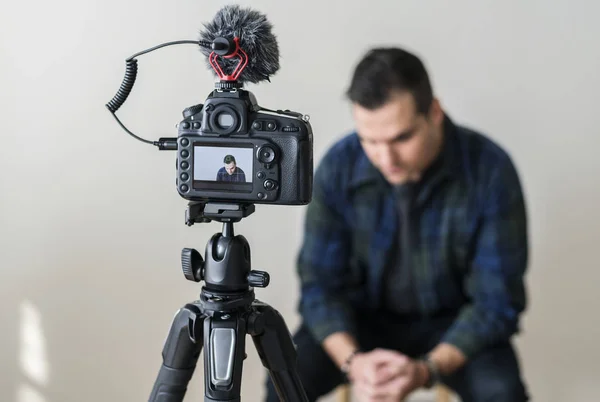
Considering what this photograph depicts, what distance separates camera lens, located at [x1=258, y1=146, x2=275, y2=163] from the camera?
2.78 ft

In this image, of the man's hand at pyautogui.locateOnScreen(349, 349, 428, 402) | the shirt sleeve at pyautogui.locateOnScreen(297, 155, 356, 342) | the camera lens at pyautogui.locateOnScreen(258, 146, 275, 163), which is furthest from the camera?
A: the shirt sleeve at pyautogui.locateOnScreen(297, 155, 356, 342)

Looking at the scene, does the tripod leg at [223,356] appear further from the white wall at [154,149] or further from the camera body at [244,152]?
the white wall at [154,149]

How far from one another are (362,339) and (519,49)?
963 mm

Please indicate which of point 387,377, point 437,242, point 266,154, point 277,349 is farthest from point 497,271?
point 266,154

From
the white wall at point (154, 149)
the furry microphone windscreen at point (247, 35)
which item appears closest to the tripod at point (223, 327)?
the furry microphone windscreen at point (247, 35)

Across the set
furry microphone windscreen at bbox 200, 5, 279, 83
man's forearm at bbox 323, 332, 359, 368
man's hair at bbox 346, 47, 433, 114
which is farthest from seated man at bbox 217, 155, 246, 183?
man's forearm at bbox 323, 332, 359, 368

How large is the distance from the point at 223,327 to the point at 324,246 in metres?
0.91

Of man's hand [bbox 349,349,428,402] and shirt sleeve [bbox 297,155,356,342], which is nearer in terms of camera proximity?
man's hand [bbox 349,349,428,402]

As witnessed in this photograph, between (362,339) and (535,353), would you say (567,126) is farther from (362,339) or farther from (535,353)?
(362,339)

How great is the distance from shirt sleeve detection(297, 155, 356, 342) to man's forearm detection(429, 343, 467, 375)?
24 centimetres

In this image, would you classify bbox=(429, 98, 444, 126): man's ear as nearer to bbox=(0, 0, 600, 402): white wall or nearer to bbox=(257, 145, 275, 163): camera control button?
bbox=(0, 0, 600, 402): white wall

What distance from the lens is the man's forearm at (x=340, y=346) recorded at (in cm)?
161

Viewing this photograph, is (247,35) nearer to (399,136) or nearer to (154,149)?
(399,136)

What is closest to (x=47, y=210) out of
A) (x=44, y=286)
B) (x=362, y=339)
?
(x=44, y=286)
